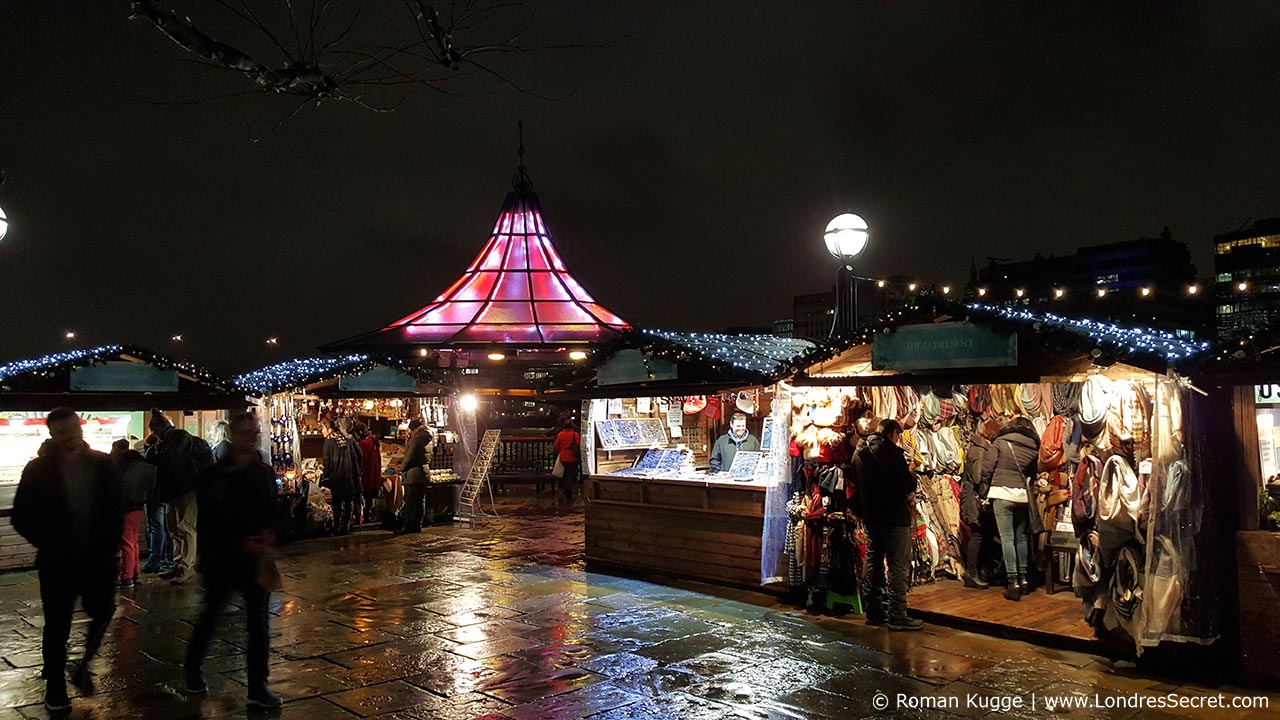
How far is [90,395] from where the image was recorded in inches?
479

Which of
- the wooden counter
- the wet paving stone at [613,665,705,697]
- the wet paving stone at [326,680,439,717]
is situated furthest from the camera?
the wooden counter

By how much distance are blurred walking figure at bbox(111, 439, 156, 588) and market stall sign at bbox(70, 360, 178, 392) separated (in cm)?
172

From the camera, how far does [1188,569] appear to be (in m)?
6.66

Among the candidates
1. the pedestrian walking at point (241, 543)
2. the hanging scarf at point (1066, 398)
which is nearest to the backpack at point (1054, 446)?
the hanging scarf at point (1066, 398)

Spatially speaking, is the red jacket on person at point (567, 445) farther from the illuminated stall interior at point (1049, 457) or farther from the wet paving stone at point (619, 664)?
the wet paving stone at point (619, 664)

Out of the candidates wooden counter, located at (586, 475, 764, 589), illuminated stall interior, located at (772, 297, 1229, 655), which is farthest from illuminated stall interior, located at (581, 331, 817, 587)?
illuminated stall interior, located at (772, 297, 1229, 655)

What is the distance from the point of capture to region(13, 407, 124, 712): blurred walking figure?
19.8 feet

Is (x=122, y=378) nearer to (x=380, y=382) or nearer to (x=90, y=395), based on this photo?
(x=90, y=395)

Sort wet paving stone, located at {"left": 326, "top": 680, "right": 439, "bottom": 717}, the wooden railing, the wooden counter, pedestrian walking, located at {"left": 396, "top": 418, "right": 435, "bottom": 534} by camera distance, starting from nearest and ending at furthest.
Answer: wet paving stone, located at {"left": 326, "top": 680, "right": 439, "bottom": 717}, the wooden counter, pedestrian walking, located at {"left": 396, "top": 418, "right": 435, "bottom": 534}, the wooden railing

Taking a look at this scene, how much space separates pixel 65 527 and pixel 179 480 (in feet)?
17.0

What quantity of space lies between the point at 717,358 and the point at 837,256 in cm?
242

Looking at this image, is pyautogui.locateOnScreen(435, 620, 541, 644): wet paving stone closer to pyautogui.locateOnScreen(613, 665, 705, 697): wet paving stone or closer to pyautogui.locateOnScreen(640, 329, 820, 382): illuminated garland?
pyautogui.locateOnScreen(613, 665, 705, 697): wet paving stone

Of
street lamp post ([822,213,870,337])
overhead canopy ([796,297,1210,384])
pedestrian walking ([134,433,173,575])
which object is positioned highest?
street lamp post ([822,213,870,337])

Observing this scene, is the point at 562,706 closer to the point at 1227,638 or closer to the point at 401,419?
the point at 1227,638
